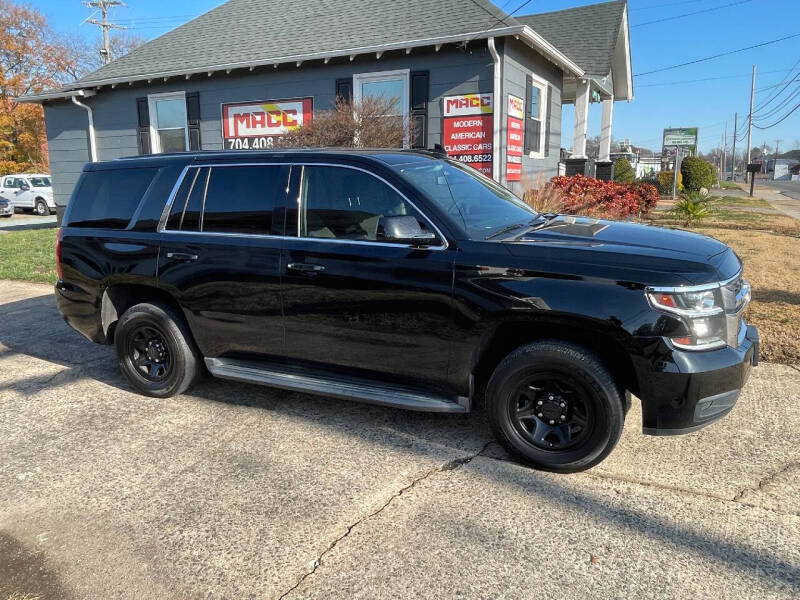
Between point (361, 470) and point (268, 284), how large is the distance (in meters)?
1.44

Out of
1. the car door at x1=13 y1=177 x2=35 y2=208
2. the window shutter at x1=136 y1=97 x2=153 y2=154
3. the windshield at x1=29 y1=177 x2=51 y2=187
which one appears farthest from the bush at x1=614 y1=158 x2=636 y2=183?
the car door at x1=13 y1=177 x2=35 y2=208

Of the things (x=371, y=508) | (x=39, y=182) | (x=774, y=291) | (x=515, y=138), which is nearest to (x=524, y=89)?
(x=515, y=138)

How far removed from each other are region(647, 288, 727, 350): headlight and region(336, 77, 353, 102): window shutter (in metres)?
10.5

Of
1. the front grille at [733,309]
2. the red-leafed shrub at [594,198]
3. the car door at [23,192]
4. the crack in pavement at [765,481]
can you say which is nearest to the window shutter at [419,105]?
the red-leafed shrub at [594,198]

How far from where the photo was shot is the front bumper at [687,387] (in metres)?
3.12

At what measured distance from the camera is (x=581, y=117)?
15820 millimetres

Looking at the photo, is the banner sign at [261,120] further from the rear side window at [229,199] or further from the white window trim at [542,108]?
the rear side window at [229,199]

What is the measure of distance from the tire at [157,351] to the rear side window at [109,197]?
0.79 meters

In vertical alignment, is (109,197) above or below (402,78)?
below

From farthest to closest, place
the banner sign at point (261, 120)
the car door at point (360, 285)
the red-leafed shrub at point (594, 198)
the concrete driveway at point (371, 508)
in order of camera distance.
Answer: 1. the banner sign at point (261, 120)
2. the red-leafed shrub at point (594, 198)
3. the car door at point (360, 285)
4. the concrete driveway at point (371, 508)

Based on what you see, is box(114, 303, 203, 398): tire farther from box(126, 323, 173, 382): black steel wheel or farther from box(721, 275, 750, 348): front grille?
box(721, 275, 750, 348): front grille

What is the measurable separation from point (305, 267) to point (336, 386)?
0.82 meters

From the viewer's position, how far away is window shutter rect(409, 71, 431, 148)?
38.9 ft

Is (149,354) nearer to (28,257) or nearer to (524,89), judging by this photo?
(28,257)
